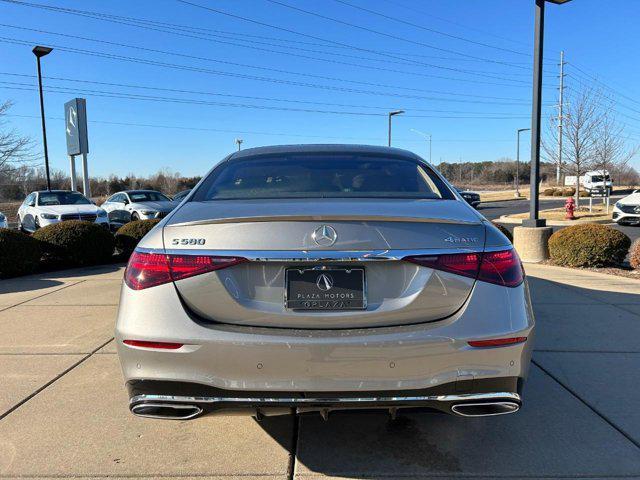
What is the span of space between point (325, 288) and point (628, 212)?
1777 centimetres

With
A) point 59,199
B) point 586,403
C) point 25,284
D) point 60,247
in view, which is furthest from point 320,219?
point 59,199

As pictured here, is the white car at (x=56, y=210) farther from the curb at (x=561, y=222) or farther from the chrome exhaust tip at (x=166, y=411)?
the curb at (x=561, y=222)

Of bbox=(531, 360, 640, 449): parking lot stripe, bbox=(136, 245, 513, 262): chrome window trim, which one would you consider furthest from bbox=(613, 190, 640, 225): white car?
bbox=(136, 245, 513, 262): chrome window trim

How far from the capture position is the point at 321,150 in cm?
375

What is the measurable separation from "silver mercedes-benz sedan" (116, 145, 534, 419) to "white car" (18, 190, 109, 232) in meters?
12.5

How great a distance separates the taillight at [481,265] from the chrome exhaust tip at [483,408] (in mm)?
535

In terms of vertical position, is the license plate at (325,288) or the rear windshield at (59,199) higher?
the rear windshield at (59,199)

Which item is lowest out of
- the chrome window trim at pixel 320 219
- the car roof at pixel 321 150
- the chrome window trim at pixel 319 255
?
the chrome window trim at pixel 319 255

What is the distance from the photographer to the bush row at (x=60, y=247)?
830 cm

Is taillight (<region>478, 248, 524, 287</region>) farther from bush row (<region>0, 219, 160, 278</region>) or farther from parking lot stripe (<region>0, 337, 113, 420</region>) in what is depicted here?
bush row (<region>0, 219, 160, 278</region>)

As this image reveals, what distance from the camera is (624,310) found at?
18.7 feet

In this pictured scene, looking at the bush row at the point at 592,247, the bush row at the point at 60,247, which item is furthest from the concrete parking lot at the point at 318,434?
the bush row at the point at 592,247

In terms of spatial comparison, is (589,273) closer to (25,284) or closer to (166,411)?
(166,411)

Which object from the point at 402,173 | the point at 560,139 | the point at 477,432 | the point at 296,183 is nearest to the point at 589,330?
the point at 477,432
